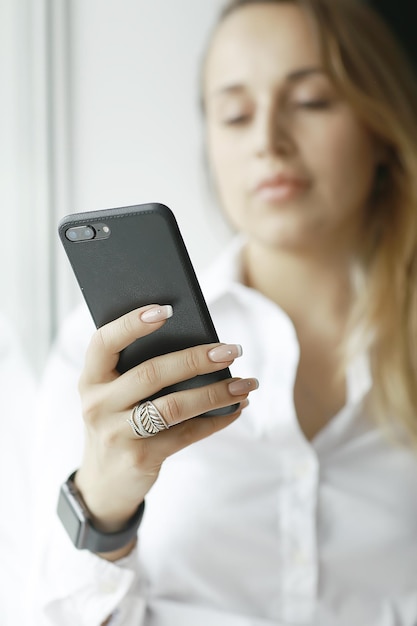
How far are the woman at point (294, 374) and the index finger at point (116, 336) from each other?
0.48 ft

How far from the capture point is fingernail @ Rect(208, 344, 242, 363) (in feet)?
1.80

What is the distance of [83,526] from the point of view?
26.9 inches

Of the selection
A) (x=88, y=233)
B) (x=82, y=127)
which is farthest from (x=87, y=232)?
(x=82, y=127)

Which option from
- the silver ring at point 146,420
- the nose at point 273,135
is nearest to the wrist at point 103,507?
the silver ring at point 146,420

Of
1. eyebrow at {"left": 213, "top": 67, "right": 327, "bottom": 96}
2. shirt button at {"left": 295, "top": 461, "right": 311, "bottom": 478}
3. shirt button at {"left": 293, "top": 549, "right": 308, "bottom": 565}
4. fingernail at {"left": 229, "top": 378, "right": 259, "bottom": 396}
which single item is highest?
eyebrow at {"left": 213, "top": 67, "right": 327, "bottom": 96}

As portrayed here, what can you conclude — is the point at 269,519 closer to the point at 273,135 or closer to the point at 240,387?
the point at 240,387

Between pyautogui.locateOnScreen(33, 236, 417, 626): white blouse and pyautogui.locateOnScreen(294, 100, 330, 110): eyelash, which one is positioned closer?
pyautogui.locateOnScreen(33, 236, 417, 626): white blouse

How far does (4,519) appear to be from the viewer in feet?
2.83

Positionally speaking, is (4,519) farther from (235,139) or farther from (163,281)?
(235,139)

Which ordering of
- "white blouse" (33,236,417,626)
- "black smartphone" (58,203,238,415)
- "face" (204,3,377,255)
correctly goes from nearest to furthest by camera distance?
"black smartphone" (58,203,238,415) < "white blouse" (33,236,417,626) < "face" (204,3,377,255)

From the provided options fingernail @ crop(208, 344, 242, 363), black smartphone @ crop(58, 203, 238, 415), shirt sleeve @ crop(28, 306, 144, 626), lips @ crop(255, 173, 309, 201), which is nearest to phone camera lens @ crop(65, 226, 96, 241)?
black smartphone @ crop(58, 203, 238, 415)

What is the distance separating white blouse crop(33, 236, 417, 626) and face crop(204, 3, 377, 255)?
0.19 m

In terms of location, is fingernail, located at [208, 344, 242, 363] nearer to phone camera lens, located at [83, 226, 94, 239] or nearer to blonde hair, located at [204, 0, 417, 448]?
phone camera lens, located at [83, 226, 94, 239]

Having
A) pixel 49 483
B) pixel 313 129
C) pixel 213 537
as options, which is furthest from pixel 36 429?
pixel 313 129
